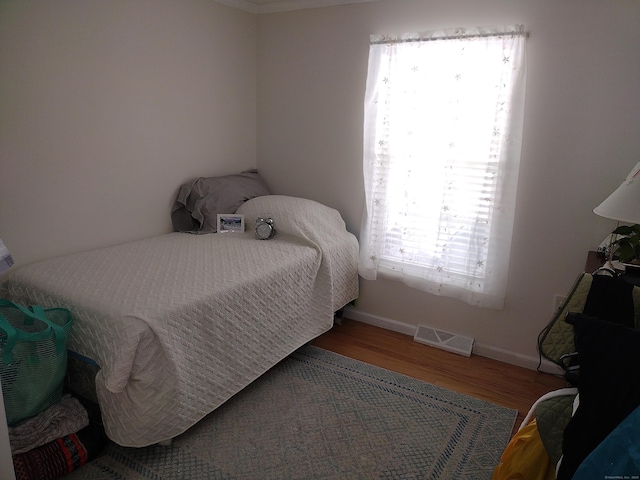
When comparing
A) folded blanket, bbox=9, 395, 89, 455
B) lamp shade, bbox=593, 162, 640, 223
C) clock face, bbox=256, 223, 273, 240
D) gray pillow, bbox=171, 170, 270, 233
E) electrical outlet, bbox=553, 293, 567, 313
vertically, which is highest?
lamp shade, bbox=593, 162, 640, 223

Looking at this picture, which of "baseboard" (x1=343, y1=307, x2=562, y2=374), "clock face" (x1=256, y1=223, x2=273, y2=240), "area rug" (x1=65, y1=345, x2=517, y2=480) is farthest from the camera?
"clock face" (x1=256, y1=223, x2=273, y2=240)

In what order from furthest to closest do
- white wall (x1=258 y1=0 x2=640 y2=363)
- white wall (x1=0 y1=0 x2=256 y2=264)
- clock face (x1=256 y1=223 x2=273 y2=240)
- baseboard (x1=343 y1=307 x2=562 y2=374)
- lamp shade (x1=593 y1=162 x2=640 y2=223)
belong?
1. clock face (x1=256 y1=223 x2=273 y2=240)
2. baseboard (x1=343 y1=307 x2=562 y2=374)
3. white wall (x1=258 y1=0 x2=640 y2=363)
4. white wall (x1=0 y1=0 x2=256 y2=264)
5. lamp shade (x1=593 y1=162 x2=640 y2=223)

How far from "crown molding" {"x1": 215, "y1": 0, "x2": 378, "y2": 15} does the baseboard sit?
7.27 ft

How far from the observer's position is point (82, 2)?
2293mm

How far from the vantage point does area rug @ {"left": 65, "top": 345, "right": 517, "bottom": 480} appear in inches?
72.9

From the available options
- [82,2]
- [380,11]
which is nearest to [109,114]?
[82,2]

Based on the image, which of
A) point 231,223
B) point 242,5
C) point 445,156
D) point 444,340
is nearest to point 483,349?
point 444,340

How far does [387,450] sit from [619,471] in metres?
1.24

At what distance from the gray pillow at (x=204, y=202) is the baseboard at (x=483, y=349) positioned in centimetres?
122

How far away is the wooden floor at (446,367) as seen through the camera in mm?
2475

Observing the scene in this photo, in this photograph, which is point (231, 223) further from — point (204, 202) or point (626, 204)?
point (626, 204)

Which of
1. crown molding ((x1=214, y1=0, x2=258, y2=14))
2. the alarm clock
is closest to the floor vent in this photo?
the alarm clock

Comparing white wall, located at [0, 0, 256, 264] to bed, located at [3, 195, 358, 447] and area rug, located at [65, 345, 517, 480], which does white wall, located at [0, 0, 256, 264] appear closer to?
bed, located at [3, 195, 358, 447]

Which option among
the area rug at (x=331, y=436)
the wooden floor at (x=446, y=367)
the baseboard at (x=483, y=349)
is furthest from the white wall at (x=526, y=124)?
the area rug at (x=331, y=436)
